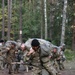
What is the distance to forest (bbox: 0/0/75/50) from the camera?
44700mm

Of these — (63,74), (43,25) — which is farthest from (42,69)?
(43,25)

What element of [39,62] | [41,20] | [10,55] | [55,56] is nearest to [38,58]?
[39,62]

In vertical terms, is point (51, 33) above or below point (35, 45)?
below

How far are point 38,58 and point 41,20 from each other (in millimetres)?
39908

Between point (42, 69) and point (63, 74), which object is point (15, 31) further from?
point (42, 69)

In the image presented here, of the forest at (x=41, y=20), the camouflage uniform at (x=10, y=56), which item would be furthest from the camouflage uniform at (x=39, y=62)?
the forest at (x=41, y=20)

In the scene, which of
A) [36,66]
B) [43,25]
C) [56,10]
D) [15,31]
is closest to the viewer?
[36,66]

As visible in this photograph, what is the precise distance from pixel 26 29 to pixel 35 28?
11.5ft

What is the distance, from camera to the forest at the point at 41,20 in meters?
44.7

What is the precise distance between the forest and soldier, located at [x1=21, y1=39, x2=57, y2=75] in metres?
27.9

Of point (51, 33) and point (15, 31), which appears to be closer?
point (51, 33)

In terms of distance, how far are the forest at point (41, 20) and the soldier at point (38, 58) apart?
27.9m

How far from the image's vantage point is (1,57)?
20609 mm

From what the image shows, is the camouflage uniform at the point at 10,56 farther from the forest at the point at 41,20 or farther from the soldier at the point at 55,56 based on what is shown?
the forest at the point at 41,20
